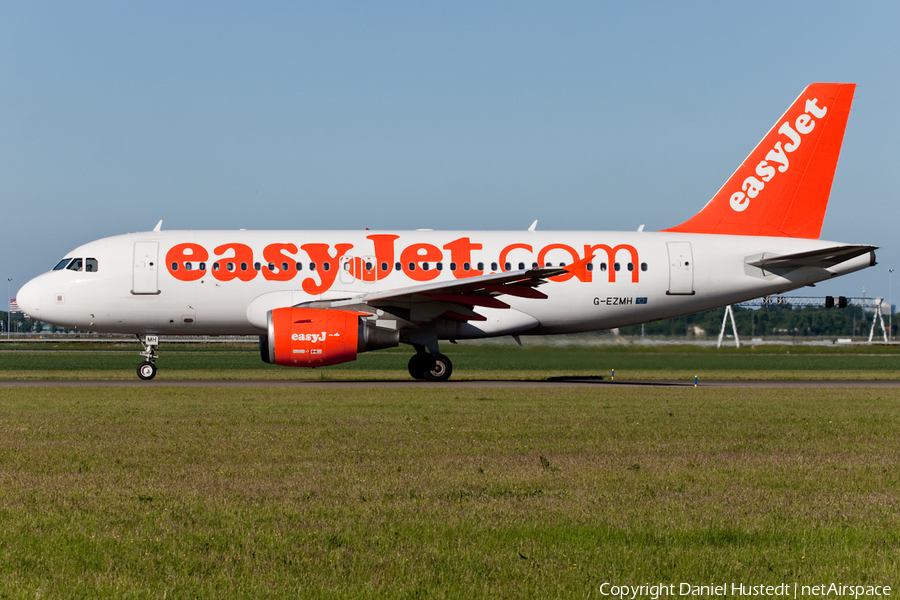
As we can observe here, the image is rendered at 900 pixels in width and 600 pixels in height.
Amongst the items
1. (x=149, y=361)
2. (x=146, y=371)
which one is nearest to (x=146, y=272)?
(x=149, y=361)

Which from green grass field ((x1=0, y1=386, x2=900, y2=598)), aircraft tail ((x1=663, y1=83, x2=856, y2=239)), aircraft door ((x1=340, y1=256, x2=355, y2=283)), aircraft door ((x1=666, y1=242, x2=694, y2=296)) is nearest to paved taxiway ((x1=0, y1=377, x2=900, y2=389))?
aircraft door ((x1=666, y1=242, x2=694, y2=296))

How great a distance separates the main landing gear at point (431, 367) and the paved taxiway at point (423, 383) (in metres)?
0.45

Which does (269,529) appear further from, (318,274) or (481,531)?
(318,274)

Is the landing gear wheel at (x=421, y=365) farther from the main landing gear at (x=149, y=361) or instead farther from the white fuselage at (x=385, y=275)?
the main landing gear at (x=149, y=361)

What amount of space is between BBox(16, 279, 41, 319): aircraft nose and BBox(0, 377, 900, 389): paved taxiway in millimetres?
1797

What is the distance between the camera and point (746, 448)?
438 inches

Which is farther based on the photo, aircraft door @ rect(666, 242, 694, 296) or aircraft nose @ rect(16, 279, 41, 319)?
aircraft door @ rect(666, 242, 694, 296)

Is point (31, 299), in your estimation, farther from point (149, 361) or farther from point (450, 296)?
point (450, 296)

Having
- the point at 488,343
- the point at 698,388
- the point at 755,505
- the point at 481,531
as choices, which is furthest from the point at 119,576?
the point at 488,343

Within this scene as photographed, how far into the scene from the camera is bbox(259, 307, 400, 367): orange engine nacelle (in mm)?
21938

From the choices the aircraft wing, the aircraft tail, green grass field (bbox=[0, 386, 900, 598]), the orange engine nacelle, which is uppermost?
the aircraft tail

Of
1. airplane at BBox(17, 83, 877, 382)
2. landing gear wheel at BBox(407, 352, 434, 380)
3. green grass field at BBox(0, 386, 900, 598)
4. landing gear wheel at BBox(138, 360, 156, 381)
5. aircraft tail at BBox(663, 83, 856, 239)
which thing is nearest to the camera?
green grass field at BBox(0, 386, 900, 598)

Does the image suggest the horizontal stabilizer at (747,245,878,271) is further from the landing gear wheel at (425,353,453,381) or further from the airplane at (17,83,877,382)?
the landing gear wheel at (425,353,453,381)

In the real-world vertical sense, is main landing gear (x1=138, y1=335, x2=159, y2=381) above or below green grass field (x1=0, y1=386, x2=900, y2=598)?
above
